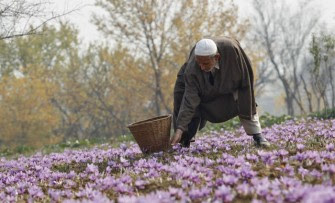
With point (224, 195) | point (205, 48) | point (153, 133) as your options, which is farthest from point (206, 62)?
point (224, 195)

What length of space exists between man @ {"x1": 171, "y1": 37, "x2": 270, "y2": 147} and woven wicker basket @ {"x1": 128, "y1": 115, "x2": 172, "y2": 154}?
226 mm

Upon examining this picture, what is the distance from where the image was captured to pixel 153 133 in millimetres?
6254

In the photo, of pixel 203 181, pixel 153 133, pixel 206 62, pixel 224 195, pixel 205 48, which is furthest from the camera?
pixel 153 133

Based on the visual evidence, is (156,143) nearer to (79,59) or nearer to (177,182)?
(177,182)

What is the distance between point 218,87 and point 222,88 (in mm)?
59

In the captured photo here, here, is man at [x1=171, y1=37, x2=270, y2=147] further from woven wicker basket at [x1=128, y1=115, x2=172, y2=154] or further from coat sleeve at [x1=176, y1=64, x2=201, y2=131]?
woven wicker basket at [x1=128, y1=115, x2=172, y2=154]

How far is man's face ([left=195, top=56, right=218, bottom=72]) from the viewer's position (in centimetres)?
552

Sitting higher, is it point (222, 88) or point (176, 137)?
point (222, 88)

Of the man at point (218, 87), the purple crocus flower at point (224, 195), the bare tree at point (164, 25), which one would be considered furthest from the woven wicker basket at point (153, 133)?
the bare tree at point (164, 25)

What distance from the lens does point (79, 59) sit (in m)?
36.4

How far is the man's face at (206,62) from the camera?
217 inches

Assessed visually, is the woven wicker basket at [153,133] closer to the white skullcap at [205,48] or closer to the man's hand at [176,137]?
the man's hand at [176,137]

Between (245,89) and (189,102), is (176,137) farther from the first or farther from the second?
(245,89)

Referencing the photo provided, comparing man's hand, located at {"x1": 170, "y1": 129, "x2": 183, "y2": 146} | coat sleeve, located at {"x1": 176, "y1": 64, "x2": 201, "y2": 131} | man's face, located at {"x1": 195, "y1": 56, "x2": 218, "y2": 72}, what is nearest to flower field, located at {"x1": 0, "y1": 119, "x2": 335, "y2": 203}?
man's hand, located at {"x1": 170, "y1": 129, "x2": 183, "y2": 146}
